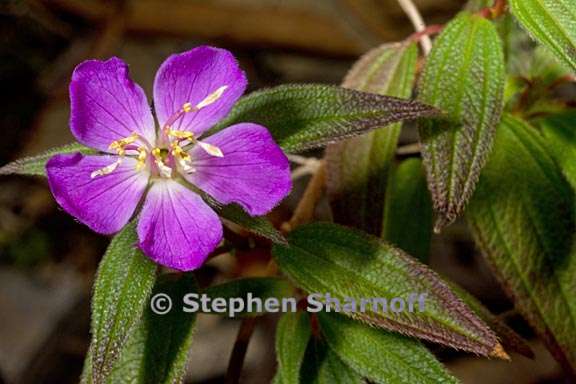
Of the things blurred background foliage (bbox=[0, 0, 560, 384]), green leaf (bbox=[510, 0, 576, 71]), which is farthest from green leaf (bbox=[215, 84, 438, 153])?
blurred background foliage (bbox=[0, 0, 560, 384])

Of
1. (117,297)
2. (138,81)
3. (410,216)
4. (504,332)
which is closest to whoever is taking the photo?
(117,297)

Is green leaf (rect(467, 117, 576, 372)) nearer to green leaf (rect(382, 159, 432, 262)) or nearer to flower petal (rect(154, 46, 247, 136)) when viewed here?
green leaf (rect(382, 159, 432, 262))

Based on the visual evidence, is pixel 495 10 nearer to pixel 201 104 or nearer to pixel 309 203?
pixel 309 203

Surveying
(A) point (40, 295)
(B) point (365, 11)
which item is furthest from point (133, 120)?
(B) point (365, 11)

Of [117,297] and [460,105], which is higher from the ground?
[460,105]

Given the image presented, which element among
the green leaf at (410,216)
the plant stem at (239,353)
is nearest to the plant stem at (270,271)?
the plant stem at (239,353)

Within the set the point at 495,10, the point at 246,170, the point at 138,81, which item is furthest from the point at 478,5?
the point at 138,81
